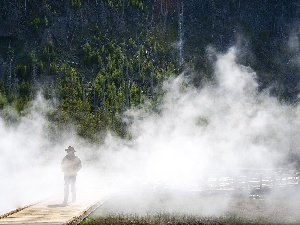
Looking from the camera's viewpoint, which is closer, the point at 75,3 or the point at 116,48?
the point at 116,48

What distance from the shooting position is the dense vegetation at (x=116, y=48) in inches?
2751

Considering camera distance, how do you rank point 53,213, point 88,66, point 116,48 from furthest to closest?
point 116,48 < point 88,66 < point 53,213

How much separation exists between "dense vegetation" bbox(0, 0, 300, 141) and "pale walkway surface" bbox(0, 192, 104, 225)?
36.1 m

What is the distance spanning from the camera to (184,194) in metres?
23.9

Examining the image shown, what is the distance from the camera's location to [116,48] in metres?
85.2

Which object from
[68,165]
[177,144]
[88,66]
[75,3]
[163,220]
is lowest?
[163,220]

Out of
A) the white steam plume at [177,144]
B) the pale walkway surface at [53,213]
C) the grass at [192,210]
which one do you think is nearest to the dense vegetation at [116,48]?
the white steam plume at [177,144]

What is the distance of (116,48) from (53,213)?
71.9 meters

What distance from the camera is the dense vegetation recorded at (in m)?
69.9

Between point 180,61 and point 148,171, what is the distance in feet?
179

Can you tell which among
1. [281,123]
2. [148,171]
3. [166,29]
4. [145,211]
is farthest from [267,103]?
[145,211]

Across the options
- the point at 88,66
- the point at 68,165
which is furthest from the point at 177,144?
the point at 88,66

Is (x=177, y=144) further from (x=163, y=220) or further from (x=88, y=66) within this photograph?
(x=88, y=66)

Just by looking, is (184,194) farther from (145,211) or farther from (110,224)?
(110,224)
